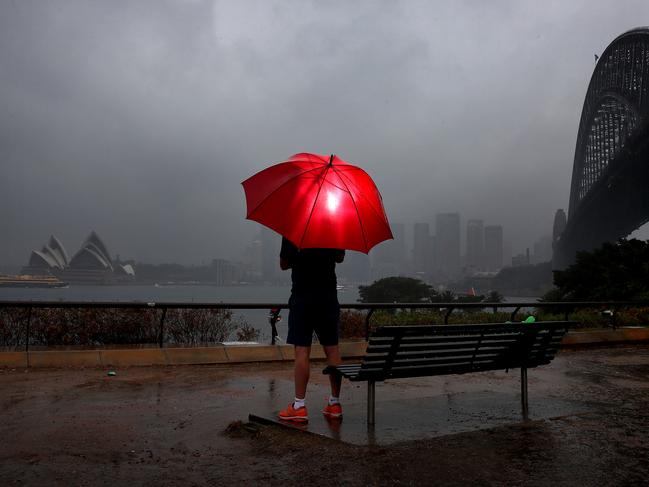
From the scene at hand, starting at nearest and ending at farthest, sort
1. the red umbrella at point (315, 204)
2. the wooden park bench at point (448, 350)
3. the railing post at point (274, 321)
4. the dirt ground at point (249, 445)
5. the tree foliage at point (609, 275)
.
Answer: the dirt ground at point (249, 445) → the red umbrella at point (315, 204) → the wooden park bench at point (448, 350) → the railing post at point (274, 321) → the tree foliage at point (609, 275)

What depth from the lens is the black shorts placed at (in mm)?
5133

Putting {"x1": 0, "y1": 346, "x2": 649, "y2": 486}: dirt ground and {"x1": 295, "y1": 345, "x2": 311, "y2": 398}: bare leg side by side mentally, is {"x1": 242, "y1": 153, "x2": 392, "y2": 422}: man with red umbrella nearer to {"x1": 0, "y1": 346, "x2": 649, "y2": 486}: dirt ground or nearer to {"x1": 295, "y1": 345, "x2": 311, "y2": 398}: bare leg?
{"x1": 295, "y1": 345, "x2": 311, "y2": 398}: bare leg

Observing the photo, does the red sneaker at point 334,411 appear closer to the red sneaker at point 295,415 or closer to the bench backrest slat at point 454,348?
the red sneaker at point 295,415

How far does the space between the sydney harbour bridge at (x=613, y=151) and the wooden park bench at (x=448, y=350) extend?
48258 millimetres

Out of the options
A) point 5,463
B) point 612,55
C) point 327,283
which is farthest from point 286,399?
point 612,55

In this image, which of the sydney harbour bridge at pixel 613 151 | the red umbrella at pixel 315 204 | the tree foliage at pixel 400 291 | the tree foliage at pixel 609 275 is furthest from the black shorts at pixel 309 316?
the sydney harbour bridge at pixel 613 151

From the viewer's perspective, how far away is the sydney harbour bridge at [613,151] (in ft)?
171

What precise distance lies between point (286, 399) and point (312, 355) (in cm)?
334

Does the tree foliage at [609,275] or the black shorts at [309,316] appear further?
the tree foliage at [609,275]

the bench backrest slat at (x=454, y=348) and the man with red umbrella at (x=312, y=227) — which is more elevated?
the man with red umbrella at (x=312, y=227)

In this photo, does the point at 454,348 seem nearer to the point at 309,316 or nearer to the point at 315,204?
the point at 309,316

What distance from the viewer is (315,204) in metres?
5.00

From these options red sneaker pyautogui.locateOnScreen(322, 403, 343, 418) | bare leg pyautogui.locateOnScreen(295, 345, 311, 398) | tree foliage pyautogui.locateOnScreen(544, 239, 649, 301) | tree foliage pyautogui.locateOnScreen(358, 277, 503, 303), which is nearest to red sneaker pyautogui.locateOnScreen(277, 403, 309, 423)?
bare leg pyautogui.locateOnScreen(295, 345, 311, 398)

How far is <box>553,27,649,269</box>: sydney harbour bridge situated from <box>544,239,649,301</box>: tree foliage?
820 inches
